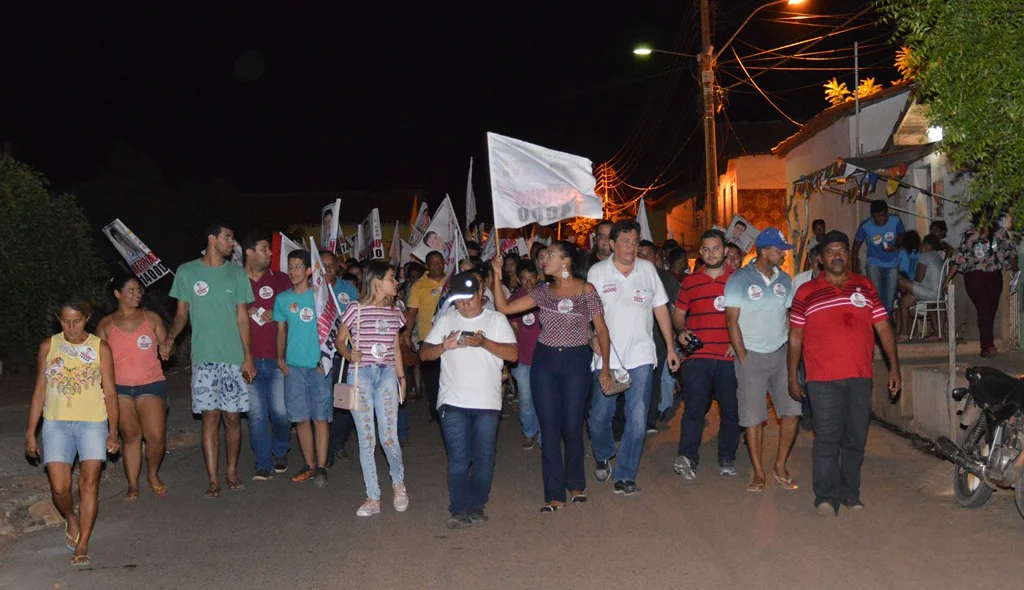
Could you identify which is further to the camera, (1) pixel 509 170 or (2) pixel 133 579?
(1) pixel 509 170

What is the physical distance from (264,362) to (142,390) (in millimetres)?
1206

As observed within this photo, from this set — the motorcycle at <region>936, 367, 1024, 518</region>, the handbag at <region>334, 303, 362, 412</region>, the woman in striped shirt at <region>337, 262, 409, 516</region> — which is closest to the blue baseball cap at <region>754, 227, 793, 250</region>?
the motorcycle at <region>936, 367, 1024, 518</region>

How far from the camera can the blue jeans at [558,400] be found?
8.37 m

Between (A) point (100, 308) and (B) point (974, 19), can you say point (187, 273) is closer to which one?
(B) point (974, 19)

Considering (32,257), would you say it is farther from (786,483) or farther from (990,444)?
(990,444)

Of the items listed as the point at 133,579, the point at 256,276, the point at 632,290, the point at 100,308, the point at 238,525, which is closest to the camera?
the point at 133,579

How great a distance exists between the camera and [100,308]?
709 inches

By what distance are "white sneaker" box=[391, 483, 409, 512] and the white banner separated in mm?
2281

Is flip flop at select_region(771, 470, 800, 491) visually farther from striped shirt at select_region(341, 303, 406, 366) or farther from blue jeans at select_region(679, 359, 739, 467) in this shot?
striped shirt at select_region(341, 303, 406, 366)

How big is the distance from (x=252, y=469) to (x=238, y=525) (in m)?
2.73

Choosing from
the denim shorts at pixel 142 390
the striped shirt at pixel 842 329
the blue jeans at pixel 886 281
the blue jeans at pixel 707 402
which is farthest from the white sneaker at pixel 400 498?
the blue jeans at pixel 886 281

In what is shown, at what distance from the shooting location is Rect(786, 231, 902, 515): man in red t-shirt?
7918 mm

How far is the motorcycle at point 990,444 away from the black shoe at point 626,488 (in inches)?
93.7

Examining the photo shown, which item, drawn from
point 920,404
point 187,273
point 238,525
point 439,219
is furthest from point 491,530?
point 439,219
